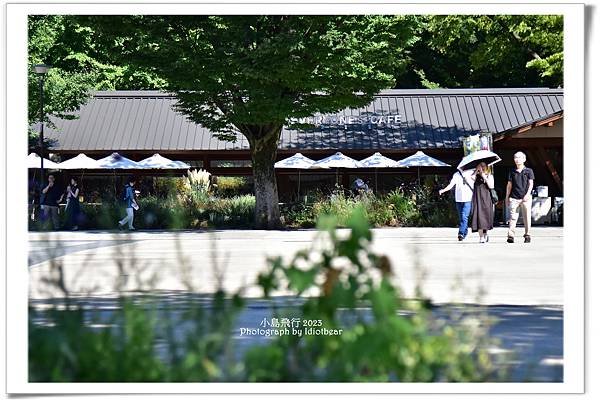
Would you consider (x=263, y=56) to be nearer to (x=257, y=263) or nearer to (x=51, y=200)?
A: (x=51, y=200)

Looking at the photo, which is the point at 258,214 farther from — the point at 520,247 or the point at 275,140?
the point at 520,247

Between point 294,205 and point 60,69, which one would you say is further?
point 60,69

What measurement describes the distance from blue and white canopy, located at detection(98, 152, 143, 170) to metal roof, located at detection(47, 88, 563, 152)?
1.93 m

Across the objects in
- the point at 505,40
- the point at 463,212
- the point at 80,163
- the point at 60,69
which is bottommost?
the point at 463,212

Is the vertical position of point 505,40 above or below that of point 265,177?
above

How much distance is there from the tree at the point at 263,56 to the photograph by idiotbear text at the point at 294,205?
0.19ft

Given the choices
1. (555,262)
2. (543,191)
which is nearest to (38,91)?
→ (543,191)

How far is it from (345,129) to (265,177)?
7.60 m

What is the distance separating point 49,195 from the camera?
23781 mm

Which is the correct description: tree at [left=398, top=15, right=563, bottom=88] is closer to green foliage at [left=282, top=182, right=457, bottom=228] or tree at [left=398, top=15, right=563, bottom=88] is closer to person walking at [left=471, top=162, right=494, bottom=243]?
green foliage at [left=282, top=182, right=457, bottom=228]

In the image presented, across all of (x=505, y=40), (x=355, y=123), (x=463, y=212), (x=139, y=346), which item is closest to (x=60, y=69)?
(x=355, y=123)

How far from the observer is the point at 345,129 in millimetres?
32344

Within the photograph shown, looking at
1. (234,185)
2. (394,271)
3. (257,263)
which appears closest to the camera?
(394,271)
